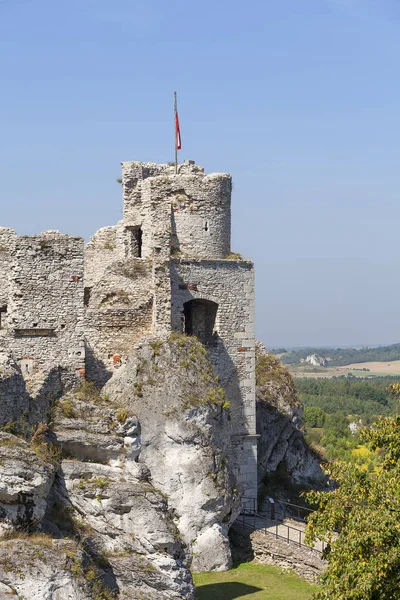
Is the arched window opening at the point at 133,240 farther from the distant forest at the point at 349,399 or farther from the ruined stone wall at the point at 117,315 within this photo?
the distant forest at the point at 349,399

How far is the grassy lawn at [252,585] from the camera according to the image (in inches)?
1222

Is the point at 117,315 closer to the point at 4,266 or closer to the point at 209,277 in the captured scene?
the point at 209,277

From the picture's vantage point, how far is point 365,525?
74.0 feet

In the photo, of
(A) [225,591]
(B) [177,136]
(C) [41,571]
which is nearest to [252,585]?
(A) [225,591]

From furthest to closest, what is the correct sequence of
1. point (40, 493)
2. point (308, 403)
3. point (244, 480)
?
point (308, 403) < point (244, 480) < point (40, 493)

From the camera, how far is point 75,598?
934 inches

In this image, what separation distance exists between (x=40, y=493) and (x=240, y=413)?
42.2 feet

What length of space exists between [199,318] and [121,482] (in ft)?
30.2

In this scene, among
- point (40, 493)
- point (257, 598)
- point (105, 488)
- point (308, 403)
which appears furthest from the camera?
point (308, 403)

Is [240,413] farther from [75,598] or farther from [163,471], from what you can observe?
[75,598]

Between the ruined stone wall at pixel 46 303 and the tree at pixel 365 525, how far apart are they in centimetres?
1075

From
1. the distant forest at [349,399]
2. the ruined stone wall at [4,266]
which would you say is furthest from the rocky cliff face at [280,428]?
the distant forest at [349,399]

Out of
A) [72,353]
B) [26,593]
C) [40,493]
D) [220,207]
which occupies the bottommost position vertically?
[26,593]

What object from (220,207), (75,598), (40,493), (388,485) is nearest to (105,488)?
(40,493)
